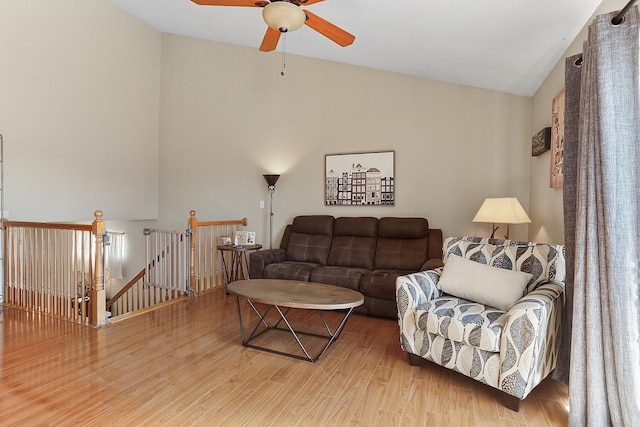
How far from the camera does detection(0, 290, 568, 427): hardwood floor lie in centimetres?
189

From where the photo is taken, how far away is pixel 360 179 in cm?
458

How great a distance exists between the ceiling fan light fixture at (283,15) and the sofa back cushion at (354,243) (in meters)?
2.51

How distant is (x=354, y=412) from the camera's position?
1.94 m

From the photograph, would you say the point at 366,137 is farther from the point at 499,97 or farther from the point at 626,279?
the point at 626,279

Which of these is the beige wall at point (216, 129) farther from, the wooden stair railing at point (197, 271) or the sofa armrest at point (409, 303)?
the sofa armrest at point (409, 303)

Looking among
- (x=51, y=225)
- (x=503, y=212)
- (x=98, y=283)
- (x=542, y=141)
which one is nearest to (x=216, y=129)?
(x=51, y=225)

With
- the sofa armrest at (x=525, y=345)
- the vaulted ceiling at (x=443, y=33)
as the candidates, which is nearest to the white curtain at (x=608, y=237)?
the sofa armrest at (x=525, y=345)

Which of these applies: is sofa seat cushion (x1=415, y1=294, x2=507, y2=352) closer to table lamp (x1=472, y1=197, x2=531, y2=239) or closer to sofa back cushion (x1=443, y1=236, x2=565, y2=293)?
sofa back cushion (x1=443, y1=236, x2=565, y2=293)

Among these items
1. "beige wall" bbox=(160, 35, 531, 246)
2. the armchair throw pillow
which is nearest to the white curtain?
the armchair throw pillow

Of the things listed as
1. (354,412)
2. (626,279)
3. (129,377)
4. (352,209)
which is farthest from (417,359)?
(352,209)

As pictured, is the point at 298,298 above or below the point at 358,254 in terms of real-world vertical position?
below

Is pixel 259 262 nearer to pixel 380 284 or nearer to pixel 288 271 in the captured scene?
pixel 288 271

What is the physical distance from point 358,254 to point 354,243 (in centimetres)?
16

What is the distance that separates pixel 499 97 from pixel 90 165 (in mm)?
5291
